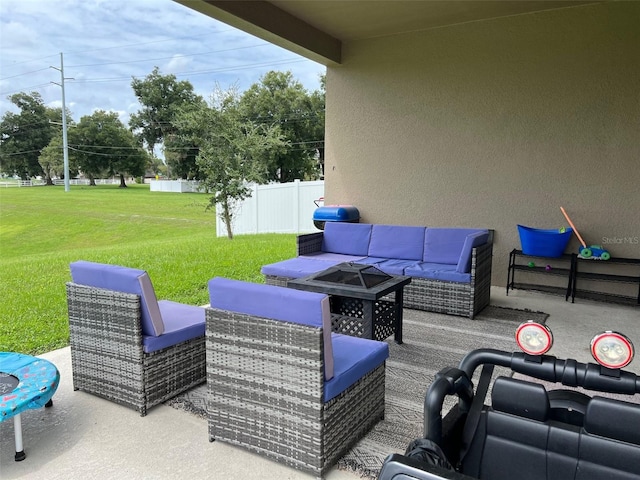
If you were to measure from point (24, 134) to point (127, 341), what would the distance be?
379 inches

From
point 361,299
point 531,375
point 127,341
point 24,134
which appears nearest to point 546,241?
point 361,299

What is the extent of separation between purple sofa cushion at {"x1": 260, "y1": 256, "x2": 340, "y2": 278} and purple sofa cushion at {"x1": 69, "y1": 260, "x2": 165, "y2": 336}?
1923mm

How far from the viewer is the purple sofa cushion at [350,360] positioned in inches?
78.5

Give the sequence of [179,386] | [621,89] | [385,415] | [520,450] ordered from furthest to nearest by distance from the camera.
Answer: [621,89]
[179,386]
[385,415]
[520,450]

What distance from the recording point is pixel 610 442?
3.54 feet

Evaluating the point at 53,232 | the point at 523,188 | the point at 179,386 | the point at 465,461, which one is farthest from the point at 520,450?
the point at 53,232

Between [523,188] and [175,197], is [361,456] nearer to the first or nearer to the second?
[523,188]

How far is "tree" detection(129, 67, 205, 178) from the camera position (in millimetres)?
15352

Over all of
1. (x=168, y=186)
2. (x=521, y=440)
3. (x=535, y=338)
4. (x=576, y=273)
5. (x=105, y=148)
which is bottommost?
(x=576, y=273)

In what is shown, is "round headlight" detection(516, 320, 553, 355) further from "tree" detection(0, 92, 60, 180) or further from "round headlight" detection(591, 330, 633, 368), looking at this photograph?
"tree" detection(0, 92, 60, 180)

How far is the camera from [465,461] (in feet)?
4.10

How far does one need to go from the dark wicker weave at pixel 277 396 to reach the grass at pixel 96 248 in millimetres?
2053

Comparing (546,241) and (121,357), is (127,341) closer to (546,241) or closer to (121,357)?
(121,357)

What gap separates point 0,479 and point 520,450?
209 cm
